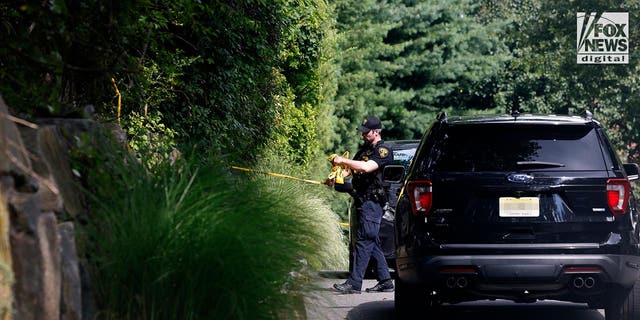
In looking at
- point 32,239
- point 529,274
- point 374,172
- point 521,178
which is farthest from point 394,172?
point 32,239

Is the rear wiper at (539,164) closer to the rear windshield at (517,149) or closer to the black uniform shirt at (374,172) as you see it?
the rear windshield at (517,149)

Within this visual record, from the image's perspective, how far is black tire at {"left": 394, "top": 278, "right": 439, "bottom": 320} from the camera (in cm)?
1034

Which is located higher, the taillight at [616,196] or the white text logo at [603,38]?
the white text logo at [603,38]

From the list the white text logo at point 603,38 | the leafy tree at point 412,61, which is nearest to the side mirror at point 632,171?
the leafy tree at point 412,61

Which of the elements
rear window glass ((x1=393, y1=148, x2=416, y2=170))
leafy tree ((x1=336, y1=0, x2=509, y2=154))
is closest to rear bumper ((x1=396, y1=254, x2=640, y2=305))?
rear window glass ((x1=393, y1=148, x2=416, y2=170))

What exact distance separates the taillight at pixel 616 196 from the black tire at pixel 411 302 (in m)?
1.59

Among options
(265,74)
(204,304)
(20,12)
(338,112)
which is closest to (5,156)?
(204,304)

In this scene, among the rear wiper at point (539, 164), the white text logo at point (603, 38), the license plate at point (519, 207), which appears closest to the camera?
the license plate at point (519, 207)

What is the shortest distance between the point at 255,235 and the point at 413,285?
305cm

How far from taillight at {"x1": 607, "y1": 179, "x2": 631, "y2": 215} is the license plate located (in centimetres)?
53

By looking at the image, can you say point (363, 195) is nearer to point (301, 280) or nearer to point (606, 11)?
point (301, 280)

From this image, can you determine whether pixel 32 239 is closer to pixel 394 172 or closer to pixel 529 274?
pixel 529 274

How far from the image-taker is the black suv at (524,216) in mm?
9570

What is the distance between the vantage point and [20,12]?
767 centimetres
